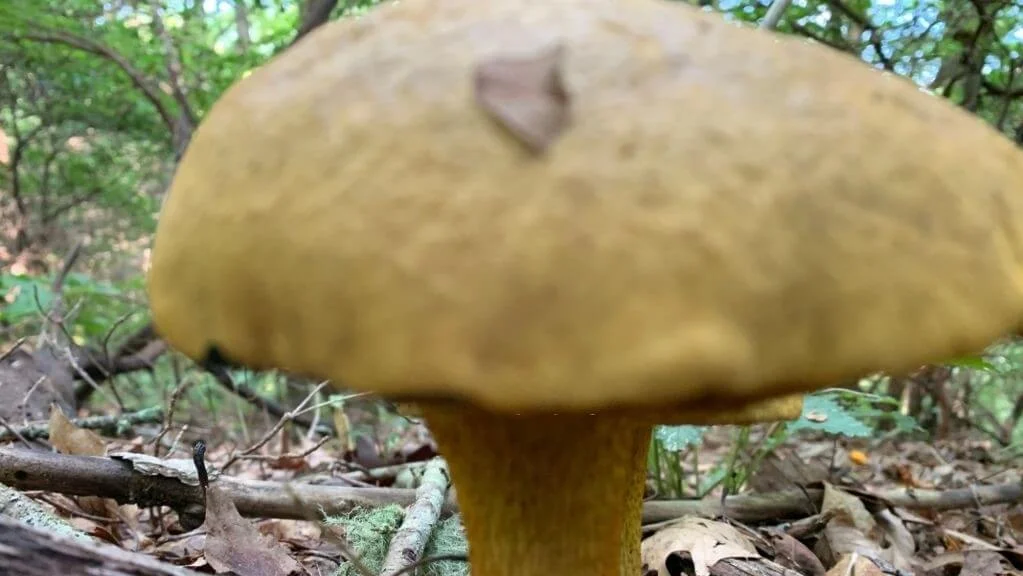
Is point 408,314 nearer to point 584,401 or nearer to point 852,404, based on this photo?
point 584,401

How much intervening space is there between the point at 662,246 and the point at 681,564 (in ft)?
4.43

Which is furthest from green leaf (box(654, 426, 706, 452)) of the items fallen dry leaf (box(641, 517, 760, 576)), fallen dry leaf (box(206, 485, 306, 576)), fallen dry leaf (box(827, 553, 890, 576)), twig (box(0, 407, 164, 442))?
twig (box(0, 407, 164, 442))

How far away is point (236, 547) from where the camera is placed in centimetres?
173

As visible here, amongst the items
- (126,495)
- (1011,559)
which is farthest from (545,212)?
(1011,559)

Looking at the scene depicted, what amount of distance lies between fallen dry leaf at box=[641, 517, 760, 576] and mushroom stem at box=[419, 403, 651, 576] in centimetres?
63

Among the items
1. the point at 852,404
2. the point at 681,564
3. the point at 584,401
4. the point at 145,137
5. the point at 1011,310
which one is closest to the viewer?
the point at 584,401

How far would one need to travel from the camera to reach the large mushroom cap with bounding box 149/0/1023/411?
66 centimetres

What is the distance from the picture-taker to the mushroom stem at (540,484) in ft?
3.43

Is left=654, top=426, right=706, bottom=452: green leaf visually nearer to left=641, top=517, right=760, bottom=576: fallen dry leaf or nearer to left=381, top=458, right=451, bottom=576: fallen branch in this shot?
left=641, top=517, right=760, bottom=576: fallen dry leaf

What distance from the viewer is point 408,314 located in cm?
67

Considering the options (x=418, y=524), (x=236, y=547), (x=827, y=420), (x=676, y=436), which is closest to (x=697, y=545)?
(x=676, y=436)

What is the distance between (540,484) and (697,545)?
896 millimetres

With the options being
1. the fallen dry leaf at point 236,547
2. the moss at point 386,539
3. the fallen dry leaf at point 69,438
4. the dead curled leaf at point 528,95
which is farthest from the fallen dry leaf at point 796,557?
the fallen dry leaf at point 69,438

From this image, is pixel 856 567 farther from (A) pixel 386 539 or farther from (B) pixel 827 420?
(A) pixel 386 539
